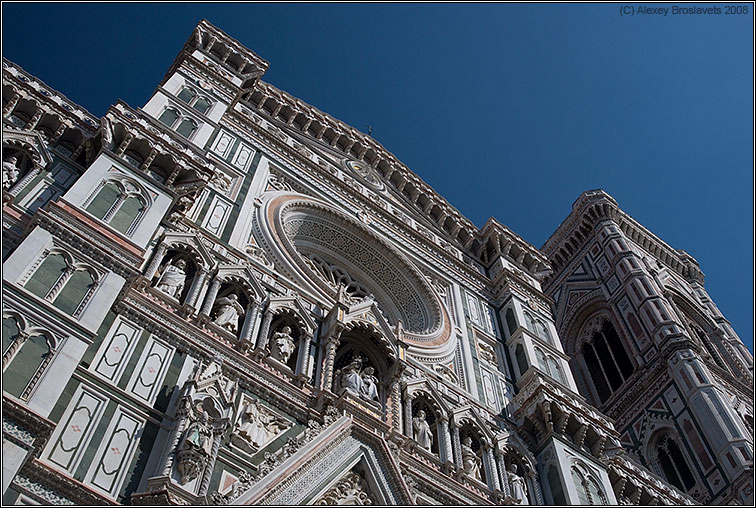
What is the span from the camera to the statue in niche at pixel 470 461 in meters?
9.84

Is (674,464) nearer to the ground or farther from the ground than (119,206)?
farther from the ground

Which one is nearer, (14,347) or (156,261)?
(14,347)

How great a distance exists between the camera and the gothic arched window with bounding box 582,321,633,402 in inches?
892

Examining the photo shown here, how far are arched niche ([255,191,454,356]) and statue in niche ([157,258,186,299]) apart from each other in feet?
9.76

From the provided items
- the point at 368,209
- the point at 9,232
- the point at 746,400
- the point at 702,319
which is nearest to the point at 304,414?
the point at 9,232

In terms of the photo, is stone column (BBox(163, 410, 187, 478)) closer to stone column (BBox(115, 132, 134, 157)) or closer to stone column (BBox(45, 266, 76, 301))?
stone column (BBox(45, 266, 76, 301))

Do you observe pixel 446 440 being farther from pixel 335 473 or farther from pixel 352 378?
pixel 335 473

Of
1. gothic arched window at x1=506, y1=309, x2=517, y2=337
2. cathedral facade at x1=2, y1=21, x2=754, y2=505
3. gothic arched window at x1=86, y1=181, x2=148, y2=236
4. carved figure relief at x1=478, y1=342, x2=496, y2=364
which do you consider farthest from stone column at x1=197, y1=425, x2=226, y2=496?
gothic arched window at x1=506, y1=309, x2=517, y2=337

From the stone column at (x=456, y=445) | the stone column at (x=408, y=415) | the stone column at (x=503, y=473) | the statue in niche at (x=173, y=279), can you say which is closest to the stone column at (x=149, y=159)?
the statue in niche at (x=173, y=279)

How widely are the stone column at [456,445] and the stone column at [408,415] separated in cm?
62

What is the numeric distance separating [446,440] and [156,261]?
4.25 m

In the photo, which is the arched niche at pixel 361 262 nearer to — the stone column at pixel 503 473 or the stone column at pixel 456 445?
the stone column at pixel 456 445

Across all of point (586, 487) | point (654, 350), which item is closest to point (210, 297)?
point (586, 487)

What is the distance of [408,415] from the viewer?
395 inches
